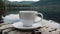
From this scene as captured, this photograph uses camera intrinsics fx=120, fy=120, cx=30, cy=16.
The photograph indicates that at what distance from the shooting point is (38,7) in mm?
1323

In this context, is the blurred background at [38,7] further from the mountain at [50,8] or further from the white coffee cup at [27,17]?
the white coffee cup at [27,17]

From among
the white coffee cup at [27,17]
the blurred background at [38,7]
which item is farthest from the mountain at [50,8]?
the white coffee cup at [27,17]

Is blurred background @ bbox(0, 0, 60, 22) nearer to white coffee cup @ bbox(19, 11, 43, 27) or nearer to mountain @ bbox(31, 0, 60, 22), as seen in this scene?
mountain @ bbox(31, 0, 60, 22)

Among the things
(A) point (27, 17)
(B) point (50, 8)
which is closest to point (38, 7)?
(B) point (50, 8)

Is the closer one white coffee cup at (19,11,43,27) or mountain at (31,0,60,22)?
white coffee cup at (19,11,43,27)

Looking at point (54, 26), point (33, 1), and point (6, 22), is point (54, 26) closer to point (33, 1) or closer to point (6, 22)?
point (6, 22)

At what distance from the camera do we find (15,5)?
4.58ft

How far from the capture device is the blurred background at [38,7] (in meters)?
1.11

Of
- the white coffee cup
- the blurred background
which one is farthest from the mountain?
the white coffee cup

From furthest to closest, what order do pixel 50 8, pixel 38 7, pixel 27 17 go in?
pixel 38 7
pixel 50 8
pixel 27 17

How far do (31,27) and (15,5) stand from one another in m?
0.72

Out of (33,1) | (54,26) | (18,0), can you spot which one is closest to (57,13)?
(54,26)

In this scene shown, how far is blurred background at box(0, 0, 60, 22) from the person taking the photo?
1.11 m

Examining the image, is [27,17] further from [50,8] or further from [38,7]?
[38,7]
